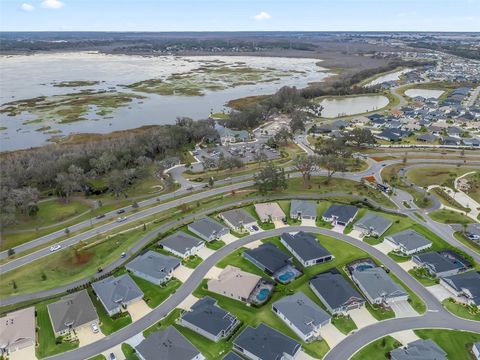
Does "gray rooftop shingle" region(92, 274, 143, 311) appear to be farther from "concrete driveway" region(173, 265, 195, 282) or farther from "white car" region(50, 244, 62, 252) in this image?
"white car" region(50, 244, 62, 252)

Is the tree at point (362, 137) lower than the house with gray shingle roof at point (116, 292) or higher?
higher

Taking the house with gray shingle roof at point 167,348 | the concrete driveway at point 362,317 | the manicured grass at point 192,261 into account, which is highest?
the house with gray shingle roof at point 167,348

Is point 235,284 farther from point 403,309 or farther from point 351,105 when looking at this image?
point 351,105

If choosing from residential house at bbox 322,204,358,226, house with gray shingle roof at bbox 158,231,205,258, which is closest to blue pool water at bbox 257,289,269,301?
house with gray shingle roof at bbox 158,231,205,258

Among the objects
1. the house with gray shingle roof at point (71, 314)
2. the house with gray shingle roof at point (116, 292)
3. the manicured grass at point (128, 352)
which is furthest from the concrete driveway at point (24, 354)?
the manicured grass at point (128, 352)

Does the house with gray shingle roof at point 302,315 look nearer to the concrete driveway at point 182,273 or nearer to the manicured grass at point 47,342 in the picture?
the concrete driveway at point 182,273

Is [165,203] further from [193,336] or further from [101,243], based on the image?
[193,336]

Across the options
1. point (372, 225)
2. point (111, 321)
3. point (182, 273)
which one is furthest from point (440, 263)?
point (111, 321)

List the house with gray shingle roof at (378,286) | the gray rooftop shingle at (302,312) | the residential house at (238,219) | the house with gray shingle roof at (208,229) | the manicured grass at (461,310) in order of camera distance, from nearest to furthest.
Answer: the gray rooftop shingle at (302,312)
the manicured grass at (461,310)
the house with gray shingle roof at (378,286)
the house with gray shingle roof at (208,229)
the residential house at (238,219)
